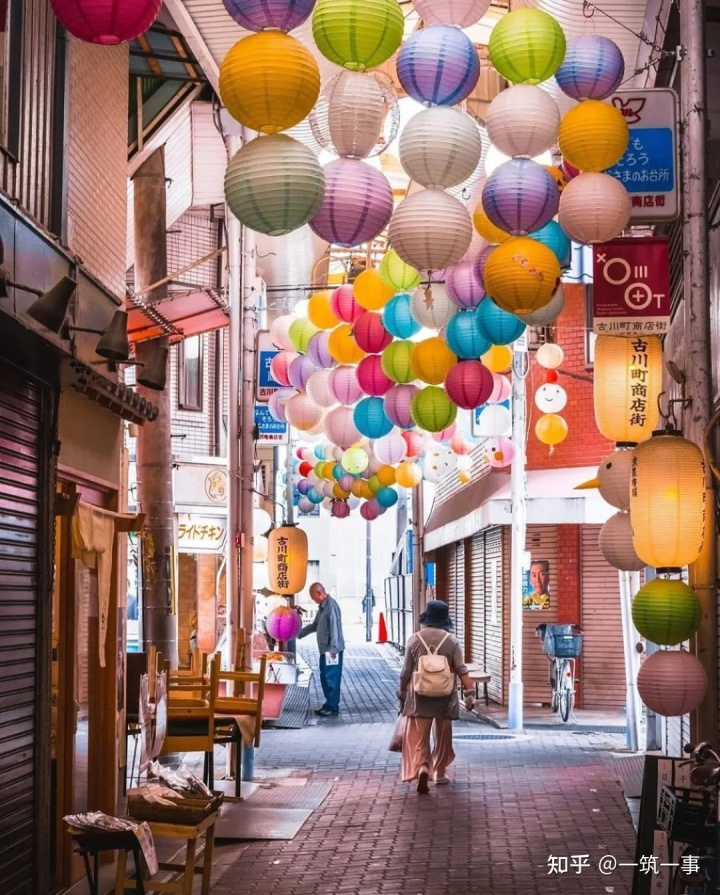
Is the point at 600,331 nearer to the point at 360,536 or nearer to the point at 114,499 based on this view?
the point at 114,499

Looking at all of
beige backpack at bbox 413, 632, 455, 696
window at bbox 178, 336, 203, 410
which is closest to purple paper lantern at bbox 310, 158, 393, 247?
beige backpack at bbox 413, 632, 455, 696

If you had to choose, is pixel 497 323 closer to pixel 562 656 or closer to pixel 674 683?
pixel 674 683

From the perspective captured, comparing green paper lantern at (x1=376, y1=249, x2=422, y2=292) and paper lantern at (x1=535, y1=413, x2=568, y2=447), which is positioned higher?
green paper lantern at (x1=376, y1=249, x2=422, y2=292)

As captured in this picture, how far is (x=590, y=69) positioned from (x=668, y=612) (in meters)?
4.27

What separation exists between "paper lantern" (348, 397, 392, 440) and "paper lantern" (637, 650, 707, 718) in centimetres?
799

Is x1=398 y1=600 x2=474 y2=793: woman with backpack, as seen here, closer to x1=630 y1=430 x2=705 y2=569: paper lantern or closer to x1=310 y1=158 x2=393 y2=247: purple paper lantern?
x1=630 y1=430 x2=705 y2=569: paper lantern

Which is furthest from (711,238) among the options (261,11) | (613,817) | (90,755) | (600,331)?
(90,755)

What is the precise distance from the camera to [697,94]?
34.0 feet

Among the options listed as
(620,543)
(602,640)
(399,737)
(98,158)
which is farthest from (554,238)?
(602,640)

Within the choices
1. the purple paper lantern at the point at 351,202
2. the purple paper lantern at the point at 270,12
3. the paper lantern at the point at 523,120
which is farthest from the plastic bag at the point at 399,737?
the purple paper lantern at the point at 270,12

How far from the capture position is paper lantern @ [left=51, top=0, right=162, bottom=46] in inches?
265

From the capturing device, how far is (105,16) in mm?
6777

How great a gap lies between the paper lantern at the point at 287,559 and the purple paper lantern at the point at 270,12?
14619 millimetres

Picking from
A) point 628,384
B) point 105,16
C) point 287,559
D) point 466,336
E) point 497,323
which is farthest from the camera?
point 287,559
